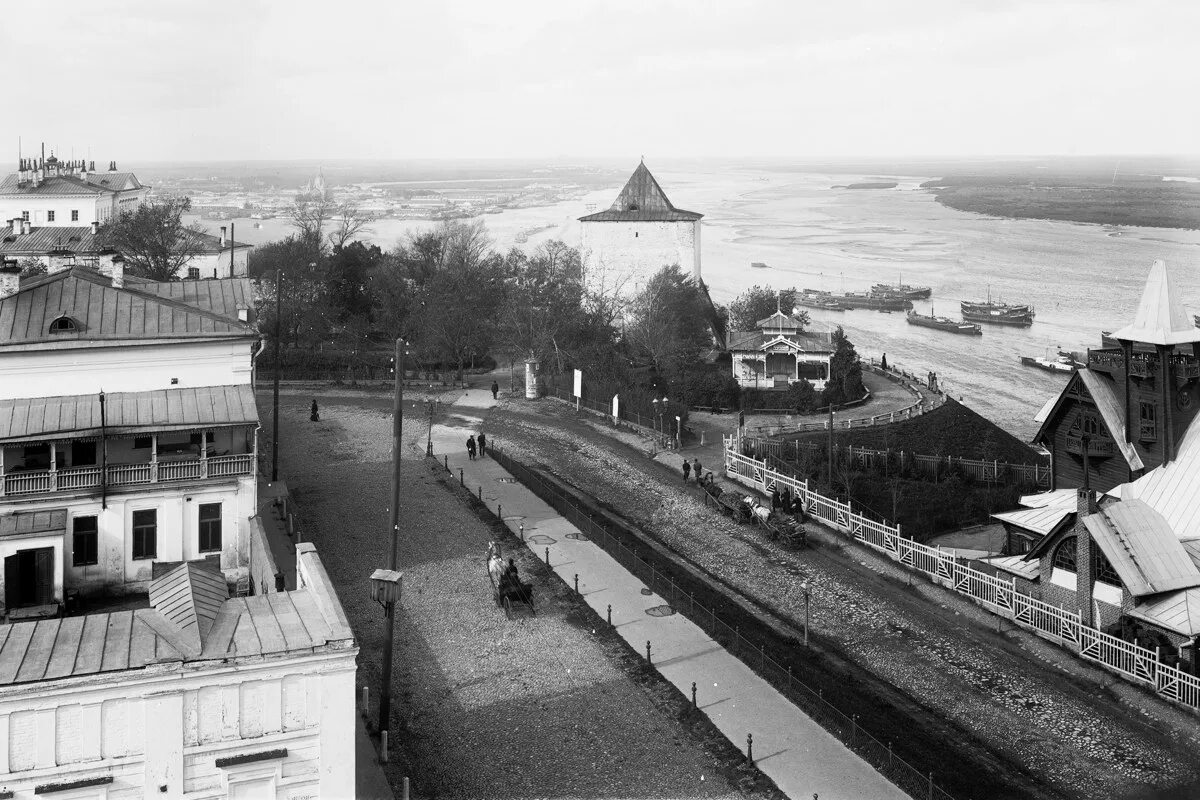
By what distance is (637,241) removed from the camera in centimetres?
5925

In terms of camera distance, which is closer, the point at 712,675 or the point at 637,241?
the point at 712,675

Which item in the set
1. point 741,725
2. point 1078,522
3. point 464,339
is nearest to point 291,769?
point 741,725

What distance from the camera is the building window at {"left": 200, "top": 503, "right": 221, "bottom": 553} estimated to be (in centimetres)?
1916

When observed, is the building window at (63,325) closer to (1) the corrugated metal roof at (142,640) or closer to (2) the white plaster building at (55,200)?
(1) the corrugated metal roof at (142,640)

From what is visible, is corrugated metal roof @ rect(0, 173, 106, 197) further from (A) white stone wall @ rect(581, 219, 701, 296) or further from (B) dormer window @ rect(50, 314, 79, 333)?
(B) dormer window @ rect(50, 314, 79, 333)

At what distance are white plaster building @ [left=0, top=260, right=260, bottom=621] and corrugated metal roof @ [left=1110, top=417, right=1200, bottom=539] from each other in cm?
1553

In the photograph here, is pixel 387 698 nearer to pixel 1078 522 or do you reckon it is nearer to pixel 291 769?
pixel 291 769

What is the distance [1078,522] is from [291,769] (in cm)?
1361

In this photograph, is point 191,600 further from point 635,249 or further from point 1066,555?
point 635,249

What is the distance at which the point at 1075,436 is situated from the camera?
2338cm

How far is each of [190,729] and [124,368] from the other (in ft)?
35.1

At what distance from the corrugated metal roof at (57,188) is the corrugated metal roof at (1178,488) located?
52262 mm

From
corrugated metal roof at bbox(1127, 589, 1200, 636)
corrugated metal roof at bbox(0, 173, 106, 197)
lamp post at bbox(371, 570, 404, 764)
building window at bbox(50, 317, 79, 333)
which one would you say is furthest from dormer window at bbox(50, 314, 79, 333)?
corrugated metal roof at bbox(0, 173, 106, 197)

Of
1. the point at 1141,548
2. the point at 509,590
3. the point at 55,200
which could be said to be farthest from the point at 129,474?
the point at 55,200
